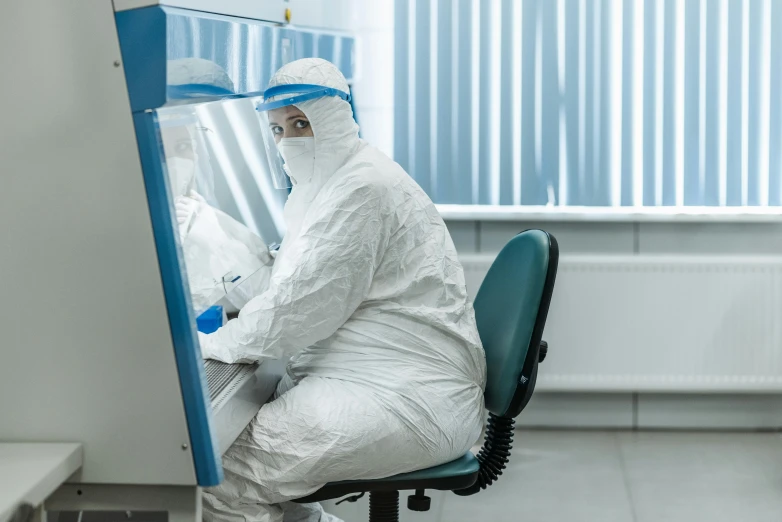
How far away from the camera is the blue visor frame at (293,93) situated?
164 cm

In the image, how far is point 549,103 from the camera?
301cm

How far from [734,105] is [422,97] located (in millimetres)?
1072

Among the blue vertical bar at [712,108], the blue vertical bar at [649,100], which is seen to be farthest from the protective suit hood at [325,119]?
the blue vertical bar at [712,108]

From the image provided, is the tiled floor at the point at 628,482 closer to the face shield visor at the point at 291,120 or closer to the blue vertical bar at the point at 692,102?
the blue vertical bar at the point at 692,102

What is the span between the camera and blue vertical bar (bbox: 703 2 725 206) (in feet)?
9.64

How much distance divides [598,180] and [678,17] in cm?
61

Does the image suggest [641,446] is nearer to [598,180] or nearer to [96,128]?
[598,180]

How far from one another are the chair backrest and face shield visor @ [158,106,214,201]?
663 millimetres

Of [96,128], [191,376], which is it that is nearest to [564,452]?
[191,376]

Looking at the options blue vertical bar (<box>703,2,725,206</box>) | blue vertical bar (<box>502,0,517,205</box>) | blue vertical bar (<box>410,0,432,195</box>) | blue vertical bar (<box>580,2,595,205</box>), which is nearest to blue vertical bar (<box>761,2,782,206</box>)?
blue vertical bar (<box>703,2,725,206</box>)

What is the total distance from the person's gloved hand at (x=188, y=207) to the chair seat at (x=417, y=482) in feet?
1.74

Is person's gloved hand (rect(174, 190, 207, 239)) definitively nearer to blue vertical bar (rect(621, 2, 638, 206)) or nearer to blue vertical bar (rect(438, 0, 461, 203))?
blue vertical bar (rect(438, 0, 461, 203))

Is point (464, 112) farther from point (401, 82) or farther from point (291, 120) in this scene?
point (291, 120)

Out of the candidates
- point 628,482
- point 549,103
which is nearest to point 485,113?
point 549,103
